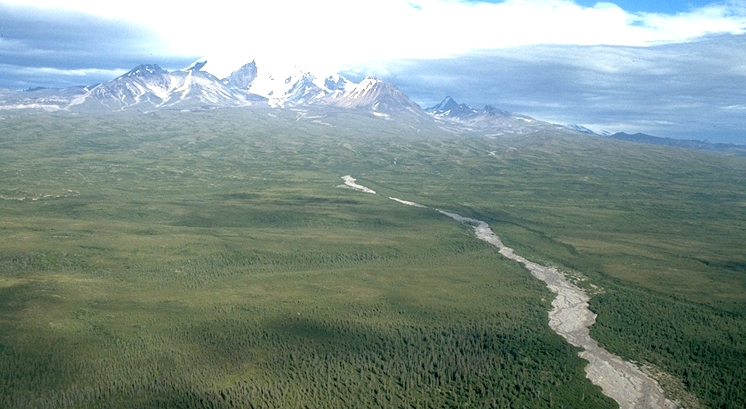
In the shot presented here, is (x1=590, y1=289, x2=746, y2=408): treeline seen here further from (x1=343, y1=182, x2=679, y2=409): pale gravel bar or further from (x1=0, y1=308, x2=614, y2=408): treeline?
(x1=0, y1=308, x2=614, y2=408): treeline

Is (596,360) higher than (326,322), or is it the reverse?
(326,322)

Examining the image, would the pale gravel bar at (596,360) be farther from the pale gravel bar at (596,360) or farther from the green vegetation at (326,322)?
the green vegetation at (326,322)

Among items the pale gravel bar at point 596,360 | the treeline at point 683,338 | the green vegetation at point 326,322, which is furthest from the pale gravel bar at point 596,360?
the treeline at point 683,338

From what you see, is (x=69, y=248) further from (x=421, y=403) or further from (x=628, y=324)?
(x=628, y=324)

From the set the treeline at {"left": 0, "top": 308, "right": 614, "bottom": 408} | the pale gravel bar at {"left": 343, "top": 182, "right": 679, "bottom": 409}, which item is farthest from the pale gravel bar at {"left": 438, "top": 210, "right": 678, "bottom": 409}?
the treeline at {"left": 0, "top": 308, "right": 614, "bottom": 408}

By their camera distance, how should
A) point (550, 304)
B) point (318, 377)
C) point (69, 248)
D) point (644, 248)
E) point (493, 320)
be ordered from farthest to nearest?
Result: point (644, 248) < point (69, 248) < point (550, 304) < point (493, 320) < point (318, 377)

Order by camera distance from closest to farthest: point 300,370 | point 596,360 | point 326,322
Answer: point 300,370 < point 596,360 < point 326,322

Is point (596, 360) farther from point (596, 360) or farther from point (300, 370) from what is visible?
point (300, 370)

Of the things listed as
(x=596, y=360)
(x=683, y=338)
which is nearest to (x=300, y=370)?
(x=596, y=360)

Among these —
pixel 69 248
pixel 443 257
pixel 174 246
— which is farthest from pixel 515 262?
pixel 69 248

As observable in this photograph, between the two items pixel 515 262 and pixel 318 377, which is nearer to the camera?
pixel 318 377

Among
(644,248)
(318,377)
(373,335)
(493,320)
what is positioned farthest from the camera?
(644,248)
